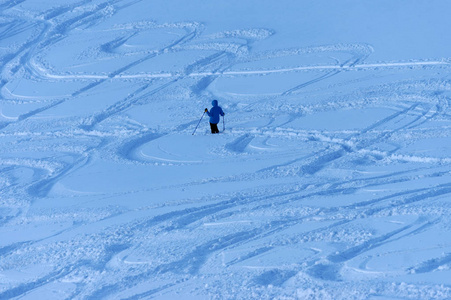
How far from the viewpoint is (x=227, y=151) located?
995 centimetres

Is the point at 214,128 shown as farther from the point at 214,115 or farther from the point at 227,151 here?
the point at 227,151

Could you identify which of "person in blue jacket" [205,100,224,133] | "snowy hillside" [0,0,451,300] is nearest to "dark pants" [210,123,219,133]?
"person in blue jacket" [205,100,224,133]

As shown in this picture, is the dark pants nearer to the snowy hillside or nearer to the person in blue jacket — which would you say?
the person in blue jacket

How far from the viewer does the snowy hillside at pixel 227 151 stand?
6.18 m

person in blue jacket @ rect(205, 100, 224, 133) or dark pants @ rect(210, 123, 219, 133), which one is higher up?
person in blue jacket @ rect(205, 100, 224, 133)

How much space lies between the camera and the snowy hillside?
618cm

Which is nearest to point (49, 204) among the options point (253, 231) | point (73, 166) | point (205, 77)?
point (73, 166)

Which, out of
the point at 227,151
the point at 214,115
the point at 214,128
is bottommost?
the point at 227,151

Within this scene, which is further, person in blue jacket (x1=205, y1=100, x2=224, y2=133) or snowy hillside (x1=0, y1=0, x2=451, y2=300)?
person in blue jacket (x1=205, y1=100, x2=224, y2=133)

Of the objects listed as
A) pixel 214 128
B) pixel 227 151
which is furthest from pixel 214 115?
pixel 227 151

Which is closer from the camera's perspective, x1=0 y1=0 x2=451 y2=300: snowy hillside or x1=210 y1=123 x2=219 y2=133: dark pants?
x1=0 y1=0 x2=451 y2=300: snowy hillside

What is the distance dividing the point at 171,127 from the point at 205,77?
268 cm

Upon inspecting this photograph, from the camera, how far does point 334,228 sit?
268 inches

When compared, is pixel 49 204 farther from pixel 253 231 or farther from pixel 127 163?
pixel 253 231
